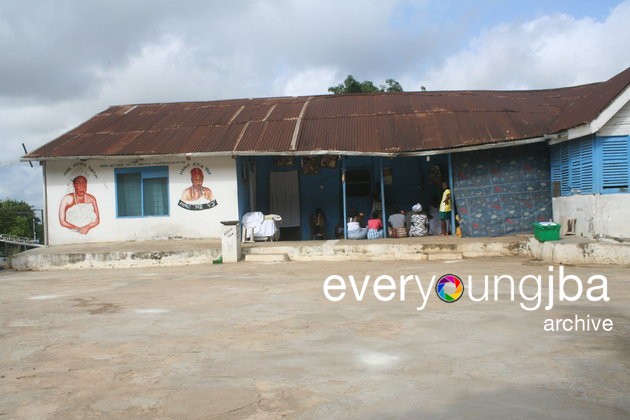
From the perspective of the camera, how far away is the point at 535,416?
135 inches

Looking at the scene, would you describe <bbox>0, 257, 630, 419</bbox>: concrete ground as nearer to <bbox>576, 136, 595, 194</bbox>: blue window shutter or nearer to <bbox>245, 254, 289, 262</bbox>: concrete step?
<bbox>576, 136, 595, 194</bbox>: blue window shutter

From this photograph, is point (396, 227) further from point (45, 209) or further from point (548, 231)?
point (45, 209)

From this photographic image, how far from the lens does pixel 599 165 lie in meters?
11.5

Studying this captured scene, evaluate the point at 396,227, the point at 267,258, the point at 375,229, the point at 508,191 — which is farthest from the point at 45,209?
the point at 508,191

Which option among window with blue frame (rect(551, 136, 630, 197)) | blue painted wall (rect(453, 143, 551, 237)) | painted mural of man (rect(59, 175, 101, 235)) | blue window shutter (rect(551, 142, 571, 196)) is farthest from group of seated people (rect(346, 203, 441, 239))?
painted mural of man (rect(59, 175, 101, 235))

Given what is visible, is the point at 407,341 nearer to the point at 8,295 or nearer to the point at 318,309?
the point at 318,309

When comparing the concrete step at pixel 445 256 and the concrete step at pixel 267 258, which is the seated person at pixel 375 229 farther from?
the concrete step at pixel 267 258

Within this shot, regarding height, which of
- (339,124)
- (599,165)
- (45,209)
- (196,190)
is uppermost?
(339,124)

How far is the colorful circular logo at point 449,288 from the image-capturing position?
769 cm

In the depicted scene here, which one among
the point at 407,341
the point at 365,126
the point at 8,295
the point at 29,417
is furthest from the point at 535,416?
the point at 365,126

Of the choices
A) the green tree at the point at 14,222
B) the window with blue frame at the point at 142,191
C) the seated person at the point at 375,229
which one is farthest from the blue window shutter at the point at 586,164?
the green tree at the point at 14,222

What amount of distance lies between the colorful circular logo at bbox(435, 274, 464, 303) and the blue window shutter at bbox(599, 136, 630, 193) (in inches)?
183

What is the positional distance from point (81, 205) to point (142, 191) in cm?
183

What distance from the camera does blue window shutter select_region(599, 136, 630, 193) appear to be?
37.4 feet
